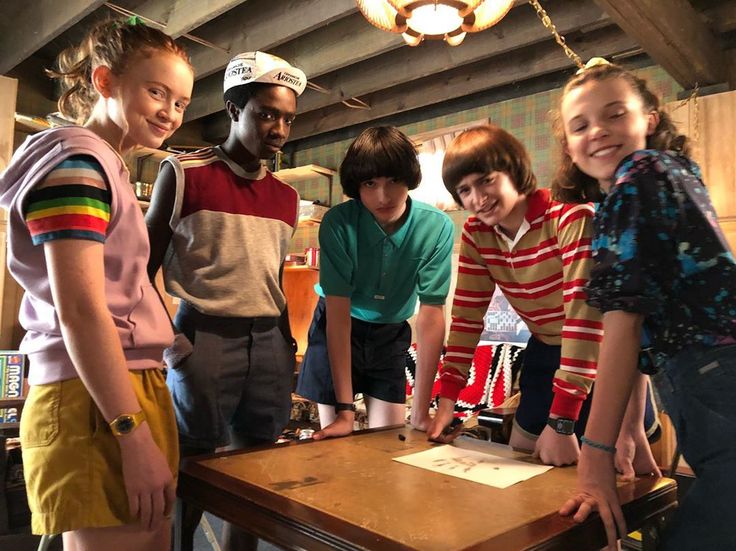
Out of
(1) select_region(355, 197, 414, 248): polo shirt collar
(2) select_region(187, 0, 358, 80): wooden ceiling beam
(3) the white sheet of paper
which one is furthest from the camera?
(2) select_region(187, 0, 358, 80): wooden ceiling beam

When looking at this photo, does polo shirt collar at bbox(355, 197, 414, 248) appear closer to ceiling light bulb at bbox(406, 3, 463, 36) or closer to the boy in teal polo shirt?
the boy in teal polo shirt

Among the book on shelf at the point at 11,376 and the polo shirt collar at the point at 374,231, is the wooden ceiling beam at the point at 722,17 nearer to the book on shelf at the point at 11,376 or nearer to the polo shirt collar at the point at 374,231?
the polo shirt collar at the point at 374,231

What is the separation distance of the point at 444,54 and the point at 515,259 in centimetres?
271

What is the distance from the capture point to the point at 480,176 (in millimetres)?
1300

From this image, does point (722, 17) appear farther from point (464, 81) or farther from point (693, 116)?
point (464, 81)

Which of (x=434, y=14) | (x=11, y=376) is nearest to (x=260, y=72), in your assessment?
(x=434, y=14)

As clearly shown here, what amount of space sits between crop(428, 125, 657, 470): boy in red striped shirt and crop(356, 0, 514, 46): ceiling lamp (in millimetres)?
608

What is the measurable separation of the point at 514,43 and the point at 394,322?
2410mm

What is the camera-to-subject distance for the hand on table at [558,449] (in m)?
1.05

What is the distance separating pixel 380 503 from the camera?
0.81 metres

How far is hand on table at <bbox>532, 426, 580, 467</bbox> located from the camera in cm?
105

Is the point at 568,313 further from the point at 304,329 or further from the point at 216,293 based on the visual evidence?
the point at 304,329

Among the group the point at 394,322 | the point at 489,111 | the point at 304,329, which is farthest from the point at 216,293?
the point at 304,329

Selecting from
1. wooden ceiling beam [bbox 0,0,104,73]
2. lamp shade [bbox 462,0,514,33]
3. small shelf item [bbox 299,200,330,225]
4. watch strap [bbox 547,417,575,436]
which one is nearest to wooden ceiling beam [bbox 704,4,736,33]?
lamp shade [bbox 462,0,514,33]
